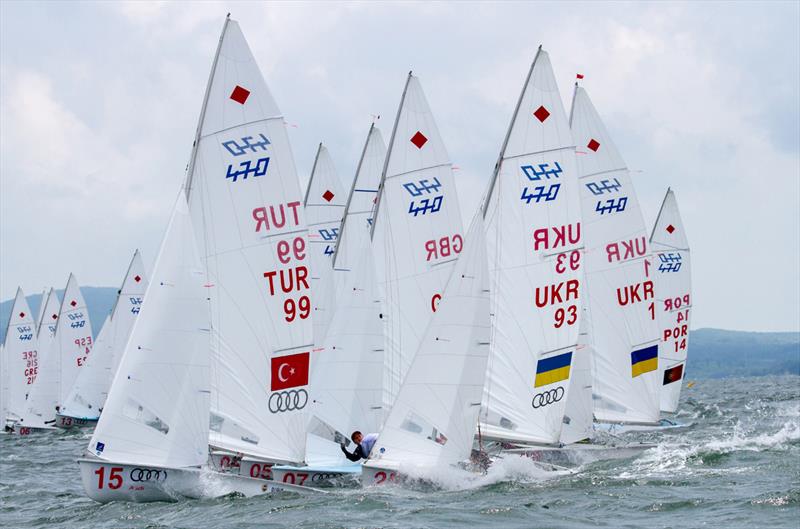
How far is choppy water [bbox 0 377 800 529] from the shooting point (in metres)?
15.9

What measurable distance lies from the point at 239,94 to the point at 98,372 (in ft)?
88.6

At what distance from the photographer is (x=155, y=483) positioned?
1752 cm

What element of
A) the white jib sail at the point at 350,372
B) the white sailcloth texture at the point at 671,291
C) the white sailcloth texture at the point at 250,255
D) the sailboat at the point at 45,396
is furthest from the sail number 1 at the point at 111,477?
the sailboat at the point at 45,396

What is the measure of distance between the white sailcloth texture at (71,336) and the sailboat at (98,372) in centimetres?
264

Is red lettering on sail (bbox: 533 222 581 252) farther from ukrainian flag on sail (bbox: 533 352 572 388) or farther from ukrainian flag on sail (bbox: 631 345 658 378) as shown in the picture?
ukrainian flag on sail (bbox: 631 345 658 378)

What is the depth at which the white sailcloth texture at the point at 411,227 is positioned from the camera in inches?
917

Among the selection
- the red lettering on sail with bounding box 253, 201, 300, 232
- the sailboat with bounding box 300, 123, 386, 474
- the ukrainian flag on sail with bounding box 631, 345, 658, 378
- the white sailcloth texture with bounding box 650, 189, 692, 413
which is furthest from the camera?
the white sailcloth texture with bounding box 650, 189, 692, 413

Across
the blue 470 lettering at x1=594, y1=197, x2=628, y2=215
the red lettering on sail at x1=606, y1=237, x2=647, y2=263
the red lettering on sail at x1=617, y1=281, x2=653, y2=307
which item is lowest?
the red lettering on sail at x1=617, y1=281, x2=653, y2=307

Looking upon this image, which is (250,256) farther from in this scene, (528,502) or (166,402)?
(528,502)

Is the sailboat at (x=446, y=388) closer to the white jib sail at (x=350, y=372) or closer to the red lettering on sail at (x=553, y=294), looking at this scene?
the white jib sail at (x=350, y=372)

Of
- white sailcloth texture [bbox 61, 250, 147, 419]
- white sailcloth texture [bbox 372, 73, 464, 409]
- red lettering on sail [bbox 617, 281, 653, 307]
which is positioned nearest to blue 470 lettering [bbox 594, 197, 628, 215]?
red lettering on sail [bbox 617, 281, 653, 307]

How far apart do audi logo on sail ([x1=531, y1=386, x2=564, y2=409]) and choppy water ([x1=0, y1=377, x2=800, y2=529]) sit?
4.52ft

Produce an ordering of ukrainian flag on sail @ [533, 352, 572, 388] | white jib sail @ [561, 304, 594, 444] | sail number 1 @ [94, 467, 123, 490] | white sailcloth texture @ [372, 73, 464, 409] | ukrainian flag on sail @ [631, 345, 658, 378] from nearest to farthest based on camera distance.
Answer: sail number 1 @ [94, 467, 123, 490]
ukrainian flag on sail @ [533, 352, 572, 388]
white sailcloth texture @ [372, 73, 464, 409]
white jib sail @ [561, 304, 594, 444]
ukrainian flag on sail @ [631, 345, 658, 378]

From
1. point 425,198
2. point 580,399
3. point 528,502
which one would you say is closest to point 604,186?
point 580,399
